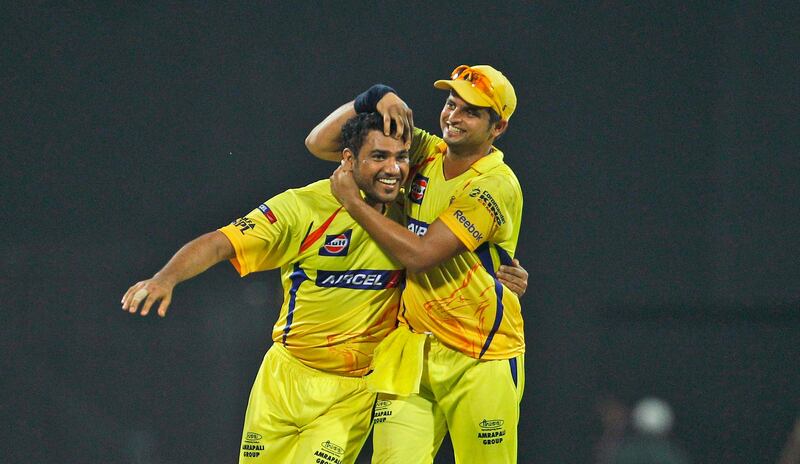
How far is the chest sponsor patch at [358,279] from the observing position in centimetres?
276

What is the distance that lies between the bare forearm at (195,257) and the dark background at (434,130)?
5.47ft

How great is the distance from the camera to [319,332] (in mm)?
2766

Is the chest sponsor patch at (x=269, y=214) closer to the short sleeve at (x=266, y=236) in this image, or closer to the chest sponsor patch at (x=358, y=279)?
the short sleeve at (x=266, y=236)

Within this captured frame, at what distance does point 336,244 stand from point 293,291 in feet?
0.66

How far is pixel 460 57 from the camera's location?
429 centimetres

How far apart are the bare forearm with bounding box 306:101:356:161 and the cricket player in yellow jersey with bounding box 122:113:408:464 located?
0.07 meters

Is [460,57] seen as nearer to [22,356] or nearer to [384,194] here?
[384,194]

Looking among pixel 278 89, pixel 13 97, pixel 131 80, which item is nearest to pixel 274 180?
pixel 278 89

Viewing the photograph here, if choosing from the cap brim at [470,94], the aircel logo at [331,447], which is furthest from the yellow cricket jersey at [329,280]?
the cap brim at [470,94]

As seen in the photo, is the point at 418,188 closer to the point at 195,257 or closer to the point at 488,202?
the point at 488,202

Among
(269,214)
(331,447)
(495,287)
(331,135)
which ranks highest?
(331,135)

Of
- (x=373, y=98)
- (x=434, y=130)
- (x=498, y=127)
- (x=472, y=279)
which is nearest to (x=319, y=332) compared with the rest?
(x=472, y=279)

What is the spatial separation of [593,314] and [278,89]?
5.57 ft

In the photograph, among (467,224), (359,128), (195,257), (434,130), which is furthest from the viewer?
(434,130)
